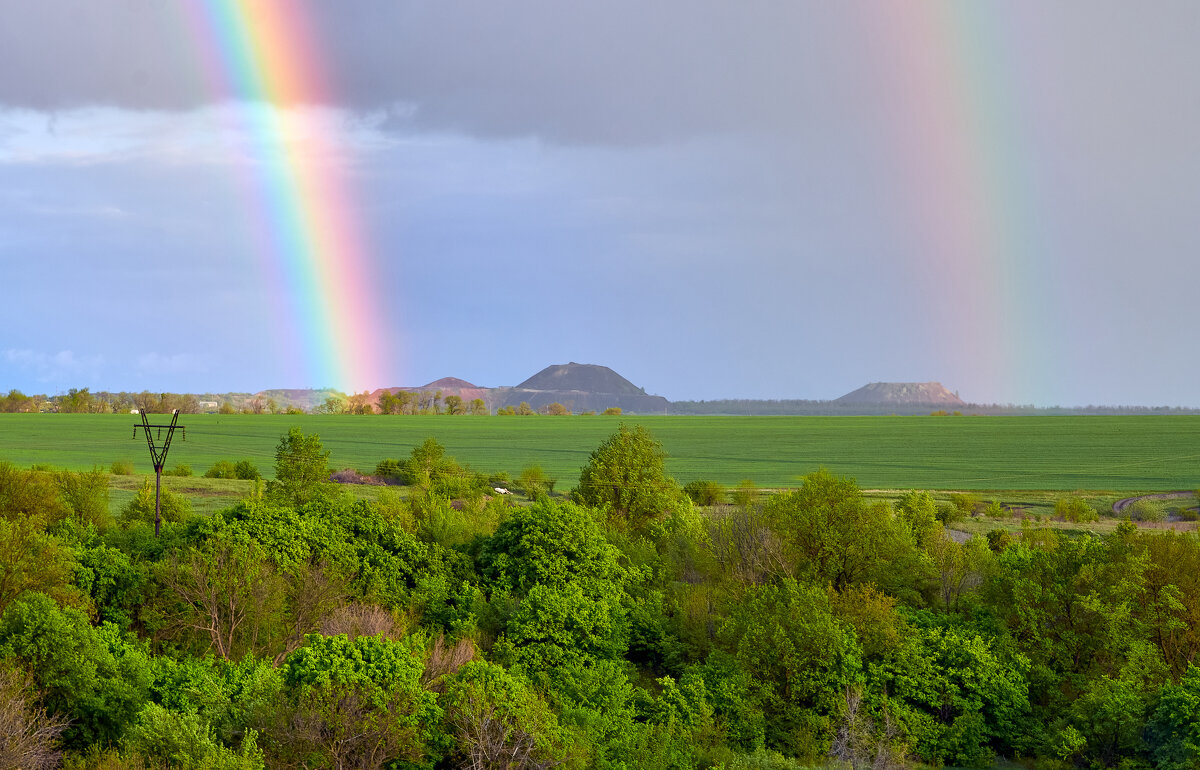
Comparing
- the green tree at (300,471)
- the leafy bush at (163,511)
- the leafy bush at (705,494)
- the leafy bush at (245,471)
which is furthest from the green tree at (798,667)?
the leafy bush at (245,471)

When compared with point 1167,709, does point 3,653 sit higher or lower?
higher

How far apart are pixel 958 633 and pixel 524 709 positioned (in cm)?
2458

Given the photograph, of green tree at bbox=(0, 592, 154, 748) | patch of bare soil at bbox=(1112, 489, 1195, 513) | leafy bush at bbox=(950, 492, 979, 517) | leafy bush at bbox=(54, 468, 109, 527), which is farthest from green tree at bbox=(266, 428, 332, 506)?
patch of bare soil at bbox=(1112, 489, 1195, 513)

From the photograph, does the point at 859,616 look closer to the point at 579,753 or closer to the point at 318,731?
the point at 579,753

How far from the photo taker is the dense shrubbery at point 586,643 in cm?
3966

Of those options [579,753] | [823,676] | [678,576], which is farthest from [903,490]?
[579,753]

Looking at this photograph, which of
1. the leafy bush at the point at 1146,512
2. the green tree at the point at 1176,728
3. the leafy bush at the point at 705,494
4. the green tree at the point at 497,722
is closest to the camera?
the green tree at the point at 497,722

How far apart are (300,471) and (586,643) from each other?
5856 cm

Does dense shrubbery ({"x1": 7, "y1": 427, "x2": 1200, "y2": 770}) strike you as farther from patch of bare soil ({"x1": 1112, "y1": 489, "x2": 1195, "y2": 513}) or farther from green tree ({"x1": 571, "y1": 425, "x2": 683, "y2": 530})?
patch of bare soil ({"x1": 1112, "y1": 489, "x2": 1195, "y2": 513})

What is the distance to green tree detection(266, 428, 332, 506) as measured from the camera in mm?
103312

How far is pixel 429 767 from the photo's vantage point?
39.0 meters

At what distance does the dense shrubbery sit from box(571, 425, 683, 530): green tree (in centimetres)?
Answer: 2557

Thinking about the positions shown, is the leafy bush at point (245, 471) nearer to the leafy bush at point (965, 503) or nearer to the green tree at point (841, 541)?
the leafy bush at point (965, 503)

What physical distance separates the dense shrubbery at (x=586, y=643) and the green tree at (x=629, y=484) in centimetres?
2557
